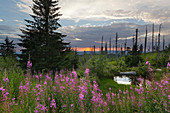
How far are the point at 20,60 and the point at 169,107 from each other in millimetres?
14297

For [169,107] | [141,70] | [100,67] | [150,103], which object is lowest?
[141,70]

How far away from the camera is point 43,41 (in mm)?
13422

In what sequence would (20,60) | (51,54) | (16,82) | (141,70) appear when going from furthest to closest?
(141,70) → (20,60) → (51,54) → (16,82)

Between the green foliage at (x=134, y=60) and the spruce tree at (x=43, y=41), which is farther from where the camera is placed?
the green foliage at (x=134, y=60)

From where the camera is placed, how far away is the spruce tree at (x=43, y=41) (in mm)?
10909

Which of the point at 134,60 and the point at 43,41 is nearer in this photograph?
the point at 43,41

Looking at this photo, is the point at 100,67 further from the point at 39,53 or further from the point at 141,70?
the point at 141,70

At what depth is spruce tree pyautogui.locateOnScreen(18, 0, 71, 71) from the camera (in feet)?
35.8

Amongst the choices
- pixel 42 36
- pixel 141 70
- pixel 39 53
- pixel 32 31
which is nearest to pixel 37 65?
pixel 39 53

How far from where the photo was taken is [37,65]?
11297mm

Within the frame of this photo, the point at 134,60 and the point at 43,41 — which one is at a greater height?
the point at 43,41

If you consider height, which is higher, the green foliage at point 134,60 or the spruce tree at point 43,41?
the spruce tree at point 43,41

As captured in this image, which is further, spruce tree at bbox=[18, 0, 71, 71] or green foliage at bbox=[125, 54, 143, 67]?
green foliage at bbox=[125, 54, 143, 67]

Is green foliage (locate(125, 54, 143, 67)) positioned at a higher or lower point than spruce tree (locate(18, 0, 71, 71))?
lower
